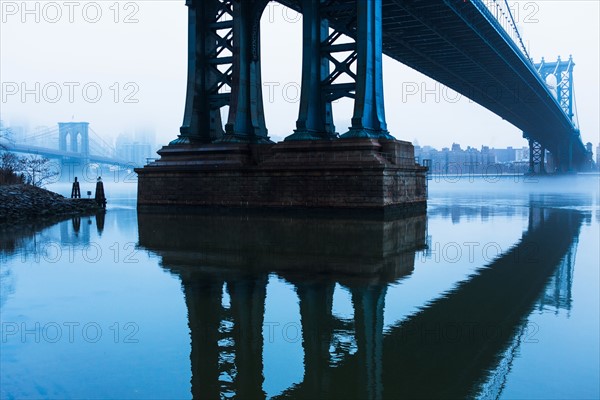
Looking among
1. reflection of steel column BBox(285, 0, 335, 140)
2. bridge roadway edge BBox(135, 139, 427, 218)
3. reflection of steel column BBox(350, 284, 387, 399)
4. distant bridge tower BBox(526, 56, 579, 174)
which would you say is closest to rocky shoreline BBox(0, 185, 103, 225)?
bridge roadway edge BBox(135, 139, 427, 218)

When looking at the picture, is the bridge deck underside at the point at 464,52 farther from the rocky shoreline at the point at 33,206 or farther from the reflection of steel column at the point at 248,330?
the reflection of steel column at the point at 248,330

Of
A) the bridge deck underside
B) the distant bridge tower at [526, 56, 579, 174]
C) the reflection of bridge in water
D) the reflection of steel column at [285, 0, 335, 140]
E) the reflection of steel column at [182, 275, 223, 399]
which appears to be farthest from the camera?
the distant bridge tower at [526, 56, 579, 174]

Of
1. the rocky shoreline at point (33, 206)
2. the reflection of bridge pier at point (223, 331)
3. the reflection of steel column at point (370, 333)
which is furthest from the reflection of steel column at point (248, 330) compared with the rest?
the rocky shoreline at point (33, 206)

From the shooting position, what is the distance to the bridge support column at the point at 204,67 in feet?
86.0

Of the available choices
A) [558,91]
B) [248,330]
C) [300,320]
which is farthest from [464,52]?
[558,91]

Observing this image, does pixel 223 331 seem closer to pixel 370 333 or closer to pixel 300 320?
pixel 300 320

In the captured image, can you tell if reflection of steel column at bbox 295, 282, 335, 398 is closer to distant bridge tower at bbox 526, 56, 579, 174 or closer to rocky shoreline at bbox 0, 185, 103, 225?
rocky shoreline at bbox 0, 185, 103, 225

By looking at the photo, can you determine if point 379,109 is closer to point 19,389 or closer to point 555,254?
point 555,254

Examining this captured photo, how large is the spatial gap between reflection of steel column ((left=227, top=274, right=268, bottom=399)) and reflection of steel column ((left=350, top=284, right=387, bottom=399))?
0.87m

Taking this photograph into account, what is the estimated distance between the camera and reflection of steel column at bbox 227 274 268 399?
4.50 meters

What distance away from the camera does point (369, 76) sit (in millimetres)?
22406

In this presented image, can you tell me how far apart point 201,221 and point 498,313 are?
13.9 metres

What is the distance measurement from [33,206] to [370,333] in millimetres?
21435

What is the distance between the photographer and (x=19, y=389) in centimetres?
438
